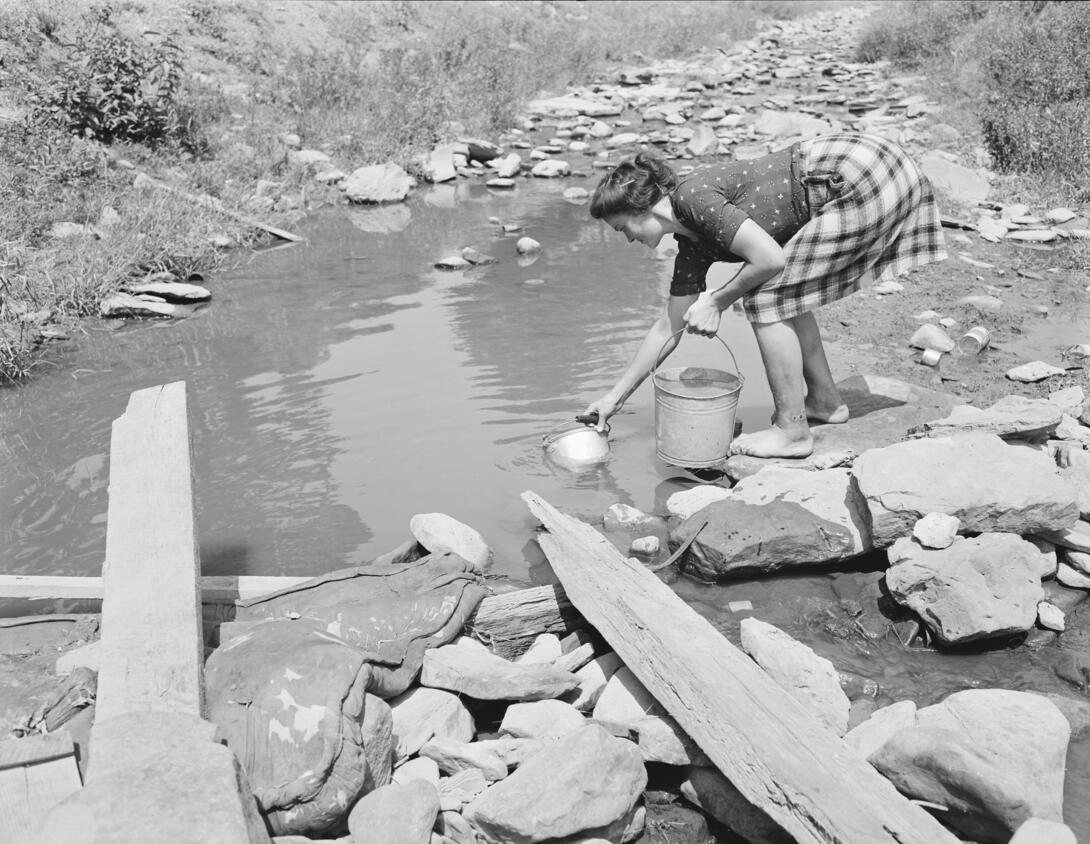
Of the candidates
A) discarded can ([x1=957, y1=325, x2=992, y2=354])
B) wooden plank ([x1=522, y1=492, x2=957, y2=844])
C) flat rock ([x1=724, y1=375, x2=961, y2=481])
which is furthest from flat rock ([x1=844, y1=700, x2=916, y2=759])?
discarded can ([x1=957, y1=325, x2=992, y2=354])

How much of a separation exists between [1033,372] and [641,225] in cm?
271

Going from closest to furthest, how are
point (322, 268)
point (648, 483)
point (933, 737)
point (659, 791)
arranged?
point (933, 737)
point (659, 791)
point (648, 483)
point (322, 268)

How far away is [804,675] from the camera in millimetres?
2865

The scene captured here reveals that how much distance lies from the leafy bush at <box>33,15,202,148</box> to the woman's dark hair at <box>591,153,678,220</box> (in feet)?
22.8

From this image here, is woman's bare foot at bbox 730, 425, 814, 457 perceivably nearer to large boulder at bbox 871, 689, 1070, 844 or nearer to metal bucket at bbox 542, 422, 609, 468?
metal bucket at bbox 542, 422, 609, 468

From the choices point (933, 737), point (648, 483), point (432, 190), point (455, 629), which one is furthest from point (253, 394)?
point (432, 190)

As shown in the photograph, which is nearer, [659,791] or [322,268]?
[659,791]

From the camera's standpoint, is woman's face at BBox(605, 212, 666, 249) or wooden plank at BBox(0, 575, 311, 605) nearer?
wooden plank at BBox(0, 575, 311, 605)

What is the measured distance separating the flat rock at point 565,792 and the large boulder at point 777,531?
126 cm

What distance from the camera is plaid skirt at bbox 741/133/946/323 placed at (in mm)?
4062

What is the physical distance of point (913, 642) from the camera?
3258mm

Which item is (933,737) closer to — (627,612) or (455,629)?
(627,612)

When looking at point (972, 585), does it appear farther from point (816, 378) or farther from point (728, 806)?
point (816, 378)

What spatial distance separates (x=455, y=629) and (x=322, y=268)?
5412mm
